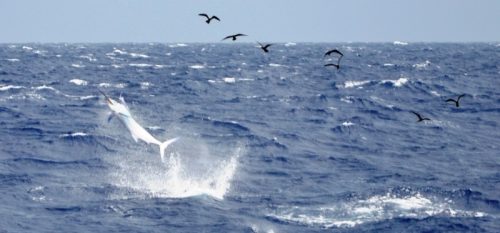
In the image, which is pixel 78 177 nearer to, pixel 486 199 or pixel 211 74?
pixel 486 199

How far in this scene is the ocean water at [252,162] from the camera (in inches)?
1038

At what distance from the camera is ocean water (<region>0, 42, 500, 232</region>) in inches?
1038

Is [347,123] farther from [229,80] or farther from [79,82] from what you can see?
[79,82]

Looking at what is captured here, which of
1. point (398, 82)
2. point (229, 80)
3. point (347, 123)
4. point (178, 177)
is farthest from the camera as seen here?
point (229, 80)

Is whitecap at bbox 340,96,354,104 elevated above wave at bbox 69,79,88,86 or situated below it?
above

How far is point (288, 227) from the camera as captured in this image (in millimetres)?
25125

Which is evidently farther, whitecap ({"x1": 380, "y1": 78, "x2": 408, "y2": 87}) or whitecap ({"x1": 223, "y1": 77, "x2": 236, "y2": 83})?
whitecap ({"x1": 223, "y1": 77, "x2": 236, "y2": 83})

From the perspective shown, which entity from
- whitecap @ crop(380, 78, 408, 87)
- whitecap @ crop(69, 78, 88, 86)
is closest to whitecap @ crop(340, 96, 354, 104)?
whitecap @ crop(380, 78, 408, 87)

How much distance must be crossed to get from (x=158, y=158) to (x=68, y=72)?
186 feet

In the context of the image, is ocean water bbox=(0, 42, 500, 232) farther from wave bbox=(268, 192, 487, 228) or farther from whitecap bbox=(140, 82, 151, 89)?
whitecap bbox=(140, 82, 151, 89)

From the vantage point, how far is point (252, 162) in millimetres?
36594

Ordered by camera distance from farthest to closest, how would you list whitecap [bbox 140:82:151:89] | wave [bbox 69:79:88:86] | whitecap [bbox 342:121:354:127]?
1. wave [bbox 69:79:88:86]
2. whitecap [bbox 140:82:151:89]
3. whitecap [bbox 342:121:354:127]

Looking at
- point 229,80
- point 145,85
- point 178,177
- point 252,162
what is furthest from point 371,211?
point 229,80

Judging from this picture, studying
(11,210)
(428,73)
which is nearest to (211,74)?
(428,73)
